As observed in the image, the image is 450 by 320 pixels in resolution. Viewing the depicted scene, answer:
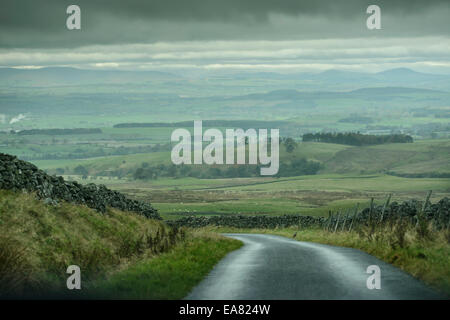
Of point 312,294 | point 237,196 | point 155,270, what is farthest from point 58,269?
point 237,196

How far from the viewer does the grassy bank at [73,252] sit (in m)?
16.8

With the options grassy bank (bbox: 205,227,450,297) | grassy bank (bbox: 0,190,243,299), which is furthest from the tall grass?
grassy bank (bbox: 205,227,450,297)

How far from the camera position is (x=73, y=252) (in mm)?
22062

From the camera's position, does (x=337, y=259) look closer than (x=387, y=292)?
No

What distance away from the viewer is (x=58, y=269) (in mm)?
19547

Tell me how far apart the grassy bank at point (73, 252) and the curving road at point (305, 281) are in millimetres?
794

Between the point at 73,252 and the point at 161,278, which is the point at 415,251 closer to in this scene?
the point at 161,278

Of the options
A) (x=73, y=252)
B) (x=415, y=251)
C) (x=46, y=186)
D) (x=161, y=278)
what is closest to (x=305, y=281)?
(x=161, y=278)

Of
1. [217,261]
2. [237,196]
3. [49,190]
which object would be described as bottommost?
[237,196]

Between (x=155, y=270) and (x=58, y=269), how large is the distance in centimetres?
265

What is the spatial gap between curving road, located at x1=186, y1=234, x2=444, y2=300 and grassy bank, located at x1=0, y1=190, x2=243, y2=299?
0.79 metres

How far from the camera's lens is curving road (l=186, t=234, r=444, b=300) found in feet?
52.9

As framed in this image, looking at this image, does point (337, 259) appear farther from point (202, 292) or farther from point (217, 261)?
point (202, 292)
